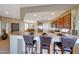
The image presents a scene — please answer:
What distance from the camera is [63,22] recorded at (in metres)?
3.03

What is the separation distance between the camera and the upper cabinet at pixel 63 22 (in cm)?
297

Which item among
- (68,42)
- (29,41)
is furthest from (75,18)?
(29,41)

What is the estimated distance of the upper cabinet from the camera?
2.97 m

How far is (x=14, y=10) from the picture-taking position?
2.88 metres

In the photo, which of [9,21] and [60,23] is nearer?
[60,23]

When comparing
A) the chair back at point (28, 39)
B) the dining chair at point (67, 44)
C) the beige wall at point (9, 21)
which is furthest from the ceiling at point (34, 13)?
the dining chair at point (67, 44)

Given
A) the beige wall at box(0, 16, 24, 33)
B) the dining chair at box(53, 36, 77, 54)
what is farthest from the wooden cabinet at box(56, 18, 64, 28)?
the beige wall at box(0, 16, 24, 33)

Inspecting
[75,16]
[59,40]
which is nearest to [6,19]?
[59,40]

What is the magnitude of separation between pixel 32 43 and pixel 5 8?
0.98m

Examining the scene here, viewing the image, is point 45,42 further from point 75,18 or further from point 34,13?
point 75,18

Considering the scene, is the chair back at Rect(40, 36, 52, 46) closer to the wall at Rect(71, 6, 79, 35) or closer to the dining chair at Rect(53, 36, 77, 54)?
the dining chair at Rect(53, 36, 77, 54)

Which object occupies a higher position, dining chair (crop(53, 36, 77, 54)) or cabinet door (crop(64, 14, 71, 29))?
cabinet door (crop(64, 14, 71, 29))

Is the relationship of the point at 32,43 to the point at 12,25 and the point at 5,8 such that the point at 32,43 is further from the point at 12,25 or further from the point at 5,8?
the point at 5,8
